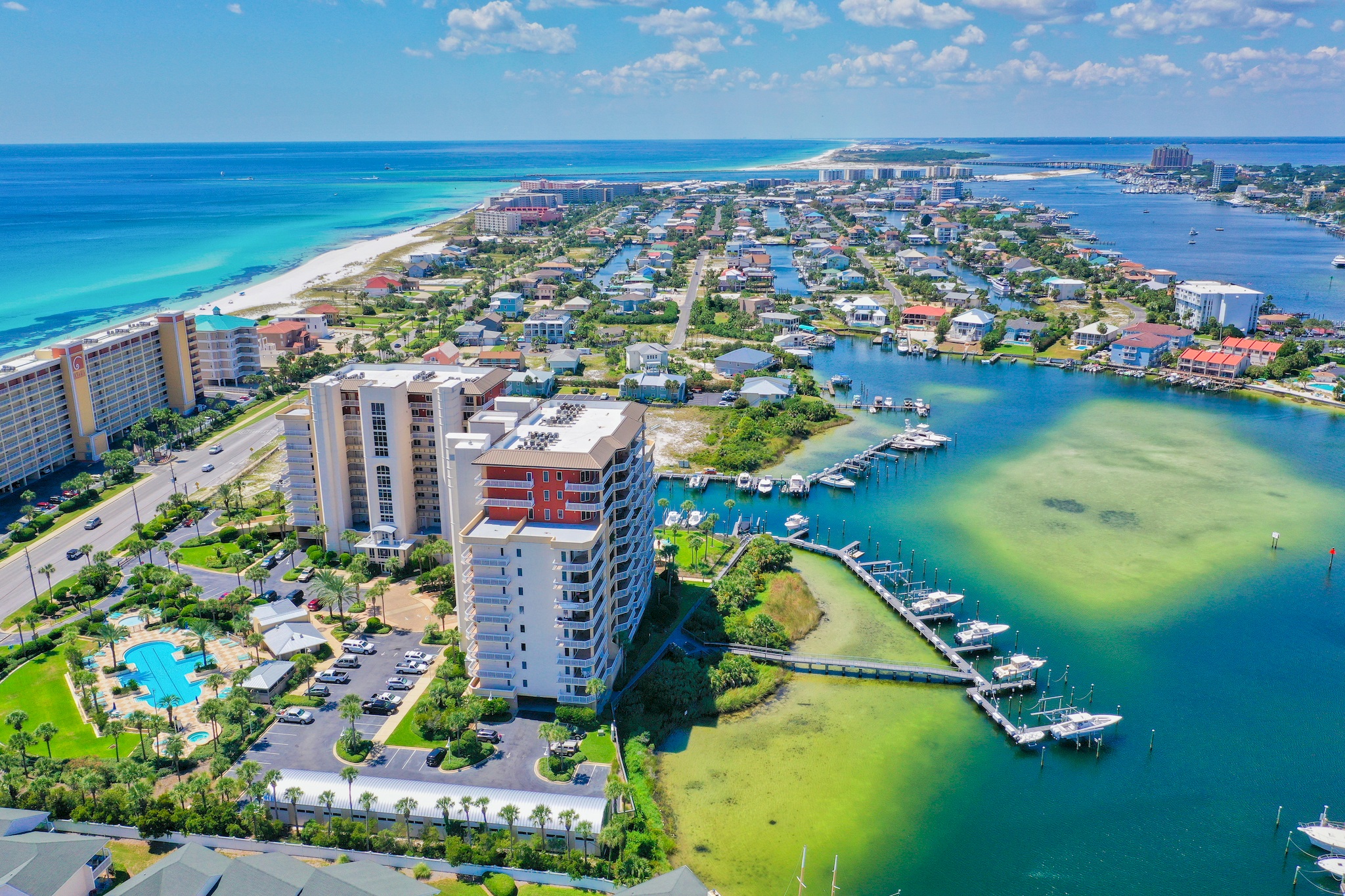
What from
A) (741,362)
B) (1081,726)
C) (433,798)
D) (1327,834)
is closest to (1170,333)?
(741,362)

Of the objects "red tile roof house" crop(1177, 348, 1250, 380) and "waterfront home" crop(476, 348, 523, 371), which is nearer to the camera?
"waterfront home" crop(476, 348, 523, 371)

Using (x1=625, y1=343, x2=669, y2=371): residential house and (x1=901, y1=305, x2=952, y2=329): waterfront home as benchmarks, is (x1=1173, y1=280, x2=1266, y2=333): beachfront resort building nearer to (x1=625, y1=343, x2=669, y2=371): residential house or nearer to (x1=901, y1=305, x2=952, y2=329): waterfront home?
(x1=901, y1=305, x2=952, y2=329): waterfront home

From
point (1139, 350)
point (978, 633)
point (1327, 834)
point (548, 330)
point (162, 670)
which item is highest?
point (548, 330)

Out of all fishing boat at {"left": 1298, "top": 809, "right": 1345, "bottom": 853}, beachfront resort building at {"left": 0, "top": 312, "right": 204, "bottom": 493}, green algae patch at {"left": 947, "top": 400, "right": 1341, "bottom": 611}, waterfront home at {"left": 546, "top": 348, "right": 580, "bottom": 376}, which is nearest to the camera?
fishing boat at {"left": 1298, "top": 809, "right": 1345, "bottom": 853}

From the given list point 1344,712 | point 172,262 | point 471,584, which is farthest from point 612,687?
point 172,262

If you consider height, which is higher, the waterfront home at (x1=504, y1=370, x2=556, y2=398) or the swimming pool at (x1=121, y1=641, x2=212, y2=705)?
the waterfront home at (x1=504, y1=370, x2=556, y2=398)

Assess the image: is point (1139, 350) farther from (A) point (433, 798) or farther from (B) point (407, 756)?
(A) point (433, 798)

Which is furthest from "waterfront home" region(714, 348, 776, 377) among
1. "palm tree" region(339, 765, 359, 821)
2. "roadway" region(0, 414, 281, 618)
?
"palm tree" region(339, 765, 359, 821)
